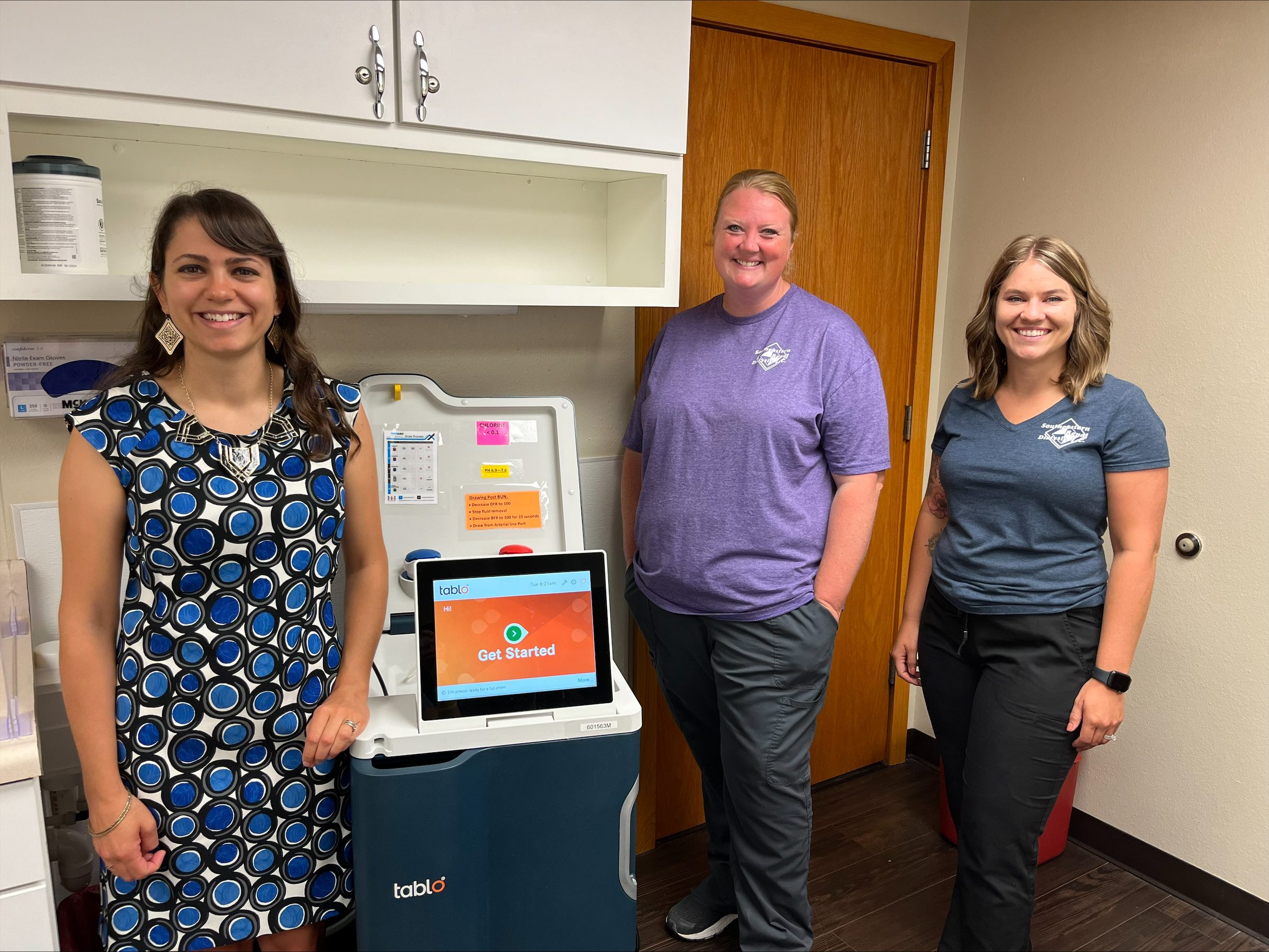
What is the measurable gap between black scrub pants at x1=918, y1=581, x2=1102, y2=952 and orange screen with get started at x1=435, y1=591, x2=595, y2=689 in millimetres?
696

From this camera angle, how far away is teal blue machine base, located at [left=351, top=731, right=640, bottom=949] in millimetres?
1382

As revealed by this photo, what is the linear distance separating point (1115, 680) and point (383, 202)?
5.14ft

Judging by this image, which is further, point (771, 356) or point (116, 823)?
point (771, 356)

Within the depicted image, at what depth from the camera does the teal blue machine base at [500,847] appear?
1382 millimetres

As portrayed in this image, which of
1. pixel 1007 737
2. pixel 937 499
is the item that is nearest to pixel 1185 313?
pixel 937 499

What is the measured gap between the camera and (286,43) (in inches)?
54.4

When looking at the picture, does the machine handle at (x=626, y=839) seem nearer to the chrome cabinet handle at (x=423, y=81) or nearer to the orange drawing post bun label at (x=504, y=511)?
the orange drawing post bun label at (x=504, y=511)

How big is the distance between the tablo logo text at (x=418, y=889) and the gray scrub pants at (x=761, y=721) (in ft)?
2.01

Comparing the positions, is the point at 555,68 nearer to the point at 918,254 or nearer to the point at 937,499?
the point at 937,499

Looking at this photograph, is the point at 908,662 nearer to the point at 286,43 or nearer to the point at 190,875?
the point at 190,875

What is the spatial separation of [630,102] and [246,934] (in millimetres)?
1491

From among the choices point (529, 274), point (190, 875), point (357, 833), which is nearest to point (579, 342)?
point (529, 274)

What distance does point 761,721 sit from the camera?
5.68ft

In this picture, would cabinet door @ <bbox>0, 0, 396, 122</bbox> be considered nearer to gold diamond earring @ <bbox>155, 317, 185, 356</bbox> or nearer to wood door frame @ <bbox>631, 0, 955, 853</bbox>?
gold diamond earring @ <bbox>155, 317, 185, 356</bbox>
